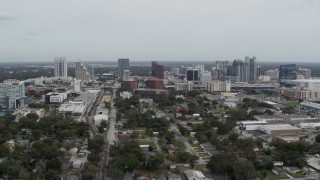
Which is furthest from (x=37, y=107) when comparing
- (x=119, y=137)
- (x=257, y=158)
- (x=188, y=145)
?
(x=257, y=158)

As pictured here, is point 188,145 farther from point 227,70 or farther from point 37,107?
point 227,70

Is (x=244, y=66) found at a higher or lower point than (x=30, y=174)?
higher

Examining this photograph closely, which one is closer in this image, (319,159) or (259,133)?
(319,159)

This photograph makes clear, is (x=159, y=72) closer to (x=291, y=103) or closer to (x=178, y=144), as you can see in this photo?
(x=291, y=103)

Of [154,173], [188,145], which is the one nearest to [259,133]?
[188,145]

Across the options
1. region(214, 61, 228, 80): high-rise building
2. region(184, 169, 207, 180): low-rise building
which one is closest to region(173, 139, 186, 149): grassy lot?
region(184, 169, 207, 180): low-rise building

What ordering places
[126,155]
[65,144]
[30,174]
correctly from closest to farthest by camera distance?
[30,174] < [126,155] < [65,144]

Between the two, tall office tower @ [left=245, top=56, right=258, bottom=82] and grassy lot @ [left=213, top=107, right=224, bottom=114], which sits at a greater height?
tall office tower @ [left=245, top=56, right=258, bottom=82]

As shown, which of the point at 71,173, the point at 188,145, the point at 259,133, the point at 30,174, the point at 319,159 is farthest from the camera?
the point at 259,133

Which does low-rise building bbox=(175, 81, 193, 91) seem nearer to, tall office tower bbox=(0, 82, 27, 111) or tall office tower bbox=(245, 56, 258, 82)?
tall office tower bbox=(245, 56, 258, 82)
